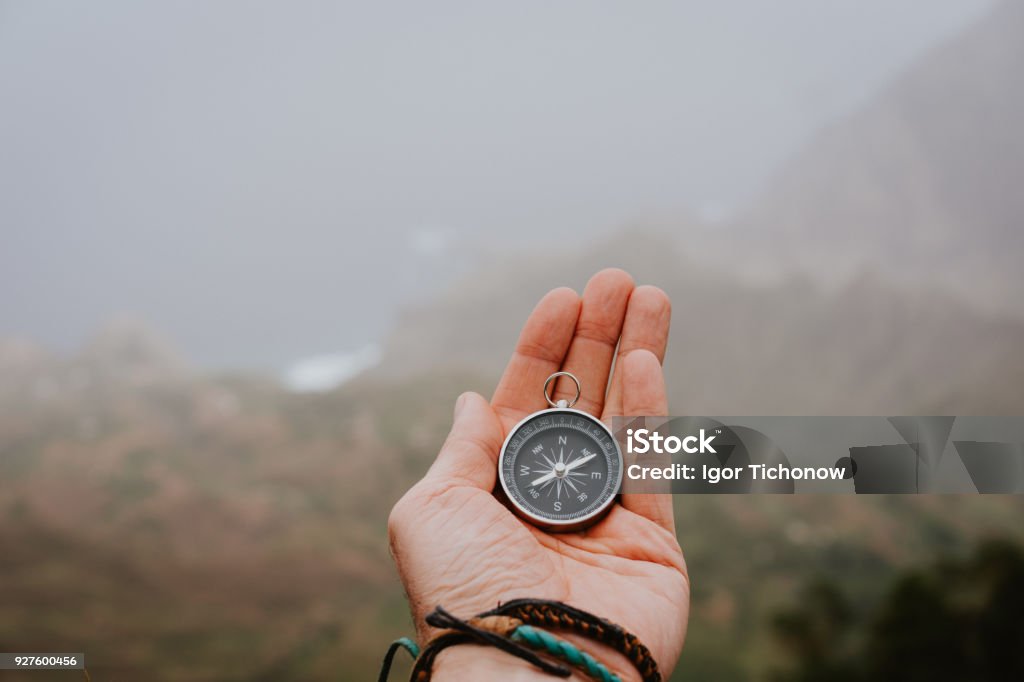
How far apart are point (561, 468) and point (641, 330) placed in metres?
0.54

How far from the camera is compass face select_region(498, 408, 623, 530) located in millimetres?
2078

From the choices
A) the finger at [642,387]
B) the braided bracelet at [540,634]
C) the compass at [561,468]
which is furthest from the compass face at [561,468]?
the braided bracelet at [540,634]

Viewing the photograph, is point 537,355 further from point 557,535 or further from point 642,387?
point 557,535

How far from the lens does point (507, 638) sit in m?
1.56

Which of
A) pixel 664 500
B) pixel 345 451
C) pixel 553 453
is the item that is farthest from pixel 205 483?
pixel 664 500

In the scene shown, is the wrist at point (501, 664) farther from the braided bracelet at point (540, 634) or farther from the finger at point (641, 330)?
the finger at point (641, 330)

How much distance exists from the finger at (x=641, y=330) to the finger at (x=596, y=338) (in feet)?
0.13

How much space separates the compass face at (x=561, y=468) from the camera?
2.08m

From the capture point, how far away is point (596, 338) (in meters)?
2.35

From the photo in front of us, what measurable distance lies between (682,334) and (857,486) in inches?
131

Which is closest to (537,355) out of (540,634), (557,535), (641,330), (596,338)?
(596,338)

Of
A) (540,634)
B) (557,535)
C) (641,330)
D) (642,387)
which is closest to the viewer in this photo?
(540,634)

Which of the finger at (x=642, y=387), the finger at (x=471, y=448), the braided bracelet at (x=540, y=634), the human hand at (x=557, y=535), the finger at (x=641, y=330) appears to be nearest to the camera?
the braided bracelet at (x=540, y=634)

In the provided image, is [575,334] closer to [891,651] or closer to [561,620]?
[561,620]
